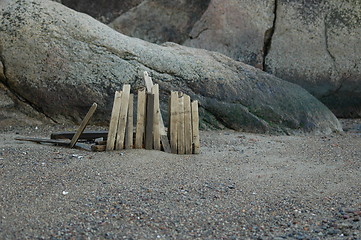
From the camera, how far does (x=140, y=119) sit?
7051 mm

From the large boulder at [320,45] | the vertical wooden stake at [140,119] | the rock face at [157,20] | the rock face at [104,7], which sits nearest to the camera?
the vertical wooden stake at [140,119]

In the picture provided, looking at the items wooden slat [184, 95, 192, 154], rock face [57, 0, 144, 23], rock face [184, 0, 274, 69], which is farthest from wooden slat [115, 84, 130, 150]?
rock face [57, 0, 144, 23]

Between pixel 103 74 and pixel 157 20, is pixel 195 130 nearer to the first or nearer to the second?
pixel 103 74

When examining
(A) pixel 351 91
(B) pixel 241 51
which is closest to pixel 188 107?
(B) pixel 241 51

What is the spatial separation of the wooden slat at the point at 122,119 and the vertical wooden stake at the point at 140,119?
14 centimetres

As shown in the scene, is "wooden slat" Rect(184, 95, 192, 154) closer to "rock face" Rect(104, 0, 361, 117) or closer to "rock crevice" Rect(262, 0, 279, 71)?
"rock face" Rect(104, 0, 361, 117)

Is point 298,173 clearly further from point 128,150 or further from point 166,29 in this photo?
point 166,29

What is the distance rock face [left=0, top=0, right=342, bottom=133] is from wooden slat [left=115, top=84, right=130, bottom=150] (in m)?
1.97

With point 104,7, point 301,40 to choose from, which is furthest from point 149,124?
point 104,7

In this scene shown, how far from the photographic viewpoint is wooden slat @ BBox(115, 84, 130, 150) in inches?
275

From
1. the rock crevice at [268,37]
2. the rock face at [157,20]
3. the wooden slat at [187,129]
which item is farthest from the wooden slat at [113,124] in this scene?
the rock face at [157,20]

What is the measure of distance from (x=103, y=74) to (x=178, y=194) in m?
3.94

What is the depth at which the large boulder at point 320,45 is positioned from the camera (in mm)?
11281

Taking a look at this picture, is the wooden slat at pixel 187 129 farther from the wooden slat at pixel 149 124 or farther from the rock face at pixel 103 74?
the rock face at pixel 103 74
